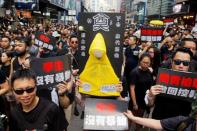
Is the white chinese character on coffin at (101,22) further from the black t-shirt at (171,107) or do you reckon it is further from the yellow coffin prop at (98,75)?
the black t-shirt at (171,107)

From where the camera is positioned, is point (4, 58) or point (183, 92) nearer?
point (183, 92)

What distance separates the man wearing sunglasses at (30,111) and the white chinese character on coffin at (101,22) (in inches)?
99.0

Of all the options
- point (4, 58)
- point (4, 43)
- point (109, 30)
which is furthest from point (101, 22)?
point (4, 43)

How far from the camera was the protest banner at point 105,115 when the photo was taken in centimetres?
445

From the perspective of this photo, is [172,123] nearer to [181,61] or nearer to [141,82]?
[181,61]

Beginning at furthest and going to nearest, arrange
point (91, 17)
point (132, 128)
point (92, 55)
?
1. point (132, 128)
2. point (91, 17)
3. point (92, 55)

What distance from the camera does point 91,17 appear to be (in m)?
5.94

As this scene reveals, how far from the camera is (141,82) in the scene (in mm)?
6414

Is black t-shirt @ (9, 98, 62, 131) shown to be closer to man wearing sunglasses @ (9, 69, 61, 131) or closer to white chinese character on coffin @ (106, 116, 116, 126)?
man wearing sunglasses @ (9, 69, 61, 131)

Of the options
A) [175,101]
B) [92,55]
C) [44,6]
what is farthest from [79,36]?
[44,6]

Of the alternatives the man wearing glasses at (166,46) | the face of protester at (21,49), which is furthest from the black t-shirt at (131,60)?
the face of protester at (21,49)

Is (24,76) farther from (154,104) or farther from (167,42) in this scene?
(167,42)

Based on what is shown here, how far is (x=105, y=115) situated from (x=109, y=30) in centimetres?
176

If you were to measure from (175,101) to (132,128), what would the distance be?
2842 mm
